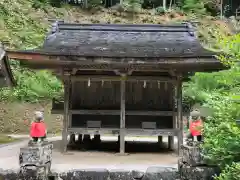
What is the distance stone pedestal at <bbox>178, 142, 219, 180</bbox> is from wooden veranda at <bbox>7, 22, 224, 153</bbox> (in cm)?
314

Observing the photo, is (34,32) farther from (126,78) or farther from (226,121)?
(226,121)

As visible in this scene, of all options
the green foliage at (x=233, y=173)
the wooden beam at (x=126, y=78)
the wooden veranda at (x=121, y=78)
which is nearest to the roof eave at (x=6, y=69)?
the wooden veranda at (x=121, y=78)

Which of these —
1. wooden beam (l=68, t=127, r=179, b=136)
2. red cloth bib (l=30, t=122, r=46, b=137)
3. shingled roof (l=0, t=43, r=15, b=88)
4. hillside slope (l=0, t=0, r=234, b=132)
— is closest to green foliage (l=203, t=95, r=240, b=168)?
red cloth bib (l=30, t=122, r=46, b=137)

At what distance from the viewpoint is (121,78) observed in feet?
42.5

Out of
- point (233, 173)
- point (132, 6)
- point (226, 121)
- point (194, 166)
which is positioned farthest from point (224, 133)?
point (132, 6)

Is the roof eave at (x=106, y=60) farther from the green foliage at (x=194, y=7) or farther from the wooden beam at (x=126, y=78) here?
the green foliage at (x=194, y=7)

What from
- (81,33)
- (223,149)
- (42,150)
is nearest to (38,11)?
(81,33)

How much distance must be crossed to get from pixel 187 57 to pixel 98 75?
3132 millimetres

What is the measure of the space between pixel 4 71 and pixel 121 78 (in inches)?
211

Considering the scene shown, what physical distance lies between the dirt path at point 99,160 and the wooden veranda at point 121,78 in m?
0.63

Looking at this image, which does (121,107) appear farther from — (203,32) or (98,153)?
(203,32)

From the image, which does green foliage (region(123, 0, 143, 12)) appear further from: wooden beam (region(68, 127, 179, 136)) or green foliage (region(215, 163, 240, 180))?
green foliage (region(215, 163, 240, 180))

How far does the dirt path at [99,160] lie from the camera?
34.5ft

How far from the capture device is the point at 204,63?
1174 centimetres
